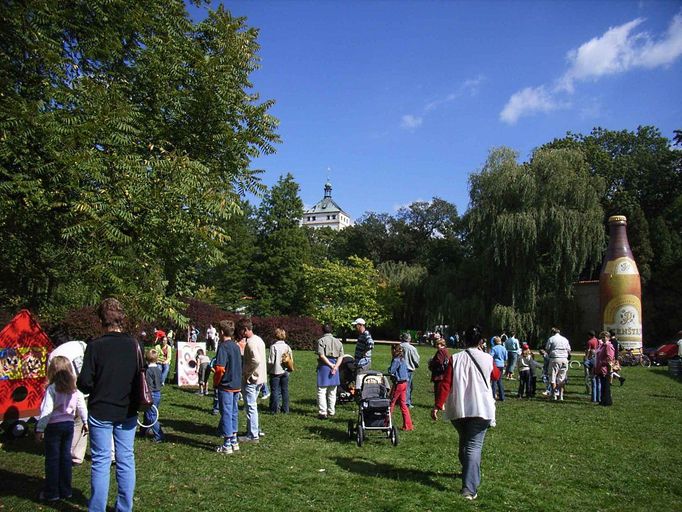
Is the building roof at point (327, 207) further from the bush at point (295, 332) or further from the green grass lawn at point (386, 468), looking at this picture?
the green grass lawn at point (386, 468)

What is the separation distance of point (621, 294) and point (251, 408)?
2863 cm

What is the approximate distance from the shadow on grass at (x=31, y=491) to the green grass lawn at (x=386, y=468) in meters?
0.02

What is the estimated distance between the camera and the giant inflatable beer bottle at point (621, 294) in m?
31.6

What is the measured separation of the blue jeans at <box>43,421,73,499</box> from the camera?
5.77m

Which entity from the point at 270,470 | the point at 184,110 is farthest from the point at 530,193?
the point at 270,470

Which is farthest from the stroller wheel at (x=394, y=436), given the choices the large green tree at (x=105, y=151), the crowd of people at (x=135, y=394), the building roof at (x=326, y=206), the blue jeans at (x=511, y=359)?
the building roof at (x=326, y=206)

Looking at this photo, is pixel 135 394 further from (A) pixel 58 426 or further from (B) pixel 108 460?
(A) pixel 58 426

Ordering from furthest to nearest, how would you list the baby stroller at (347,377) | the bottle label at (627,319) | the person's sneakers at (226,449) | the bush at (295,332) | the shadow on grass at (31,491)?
the bush at (295,332)
the bottle label at (627,319)
the baby stroller at (347,377)
the person's sneakers at (226,449)
the shadow on grass at (31,491)

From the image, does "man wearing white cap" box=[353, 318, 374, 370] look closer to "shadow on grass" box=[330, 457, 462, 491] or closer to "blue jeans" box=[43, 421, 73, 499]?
"shadow on grass" box=[330, 457, 462, 491]

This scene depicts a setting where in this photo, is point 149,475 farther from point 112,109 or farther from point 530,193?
point 530,193

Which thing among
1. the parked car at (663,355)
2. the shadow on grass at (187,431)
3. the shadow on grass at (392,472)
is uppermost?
the parked car at (663,355)

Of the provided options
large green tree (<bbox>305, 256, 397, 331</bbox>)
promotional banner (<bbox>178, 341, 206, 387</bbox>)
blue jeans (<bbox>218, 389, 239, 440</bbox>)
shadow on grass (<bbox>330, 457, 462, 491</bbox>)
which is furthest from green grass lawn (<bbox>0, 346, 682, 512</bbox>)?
large green tree (<bbox>305, 256, 397, 331</bbox>)

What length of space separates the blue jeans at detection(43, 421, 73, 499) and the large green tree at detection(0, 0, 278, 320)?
192 centimetres

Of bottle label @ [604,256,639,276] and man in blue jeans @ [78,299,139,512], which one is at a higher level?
bottle label @ [604,256,639,276]
